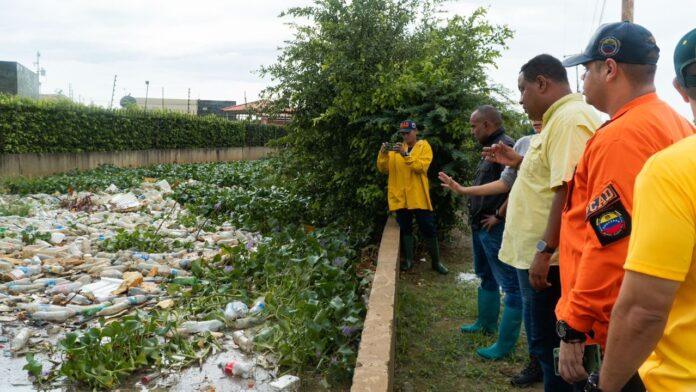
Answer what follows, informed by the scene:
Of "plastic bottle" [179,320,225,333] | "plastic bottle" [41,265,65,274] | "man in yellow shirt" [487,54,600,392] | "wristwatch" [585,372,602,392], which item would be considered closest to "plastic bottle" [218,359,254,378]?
"plastic bottle" [179,320,225,333]

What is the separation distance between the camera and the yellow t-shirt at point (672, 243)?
4.32ft

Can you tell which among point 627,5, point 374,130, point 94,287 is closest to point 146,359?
point 94,287

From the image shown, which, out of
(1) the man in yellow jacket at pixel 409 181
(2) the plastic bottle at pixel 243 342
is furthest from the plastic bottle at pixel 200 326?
(1) the man in yellow jacket at pixel 409 181

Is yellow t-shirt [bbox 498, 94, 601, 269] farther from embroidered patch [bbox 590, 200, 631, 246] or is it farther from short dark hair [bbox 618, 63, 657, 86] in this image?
embroidered patch [bbox 590, 200, 631, 246]

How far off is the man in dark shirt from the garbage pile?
173 cm

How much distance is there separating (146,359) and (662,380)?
10.3 feet

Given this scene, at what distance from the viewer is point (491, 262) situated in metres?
4.38

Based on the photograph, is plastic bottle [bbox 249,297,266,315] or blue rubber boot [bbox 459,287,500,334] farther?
blue rubber boot [bbox 459,287,500,334]

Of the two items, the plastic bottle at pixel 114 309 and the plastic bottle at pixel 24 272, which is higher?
the plastic bottle at pixel 24 272

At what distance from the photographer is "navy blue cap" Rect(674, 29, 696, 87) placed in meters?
1.42

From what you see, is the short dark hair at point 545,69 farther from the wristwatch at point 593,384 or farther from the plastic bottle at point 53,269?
the plastic bottle at point 53,269

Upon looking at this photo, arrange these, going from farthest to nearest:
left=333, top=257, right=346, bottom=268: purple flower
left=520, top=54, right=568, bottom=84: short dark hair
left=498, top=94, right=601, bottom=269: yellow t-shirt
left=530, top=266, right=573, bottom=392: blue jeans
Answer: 1. left=333, top=257, right=346, bottom=268: purple flower
2. left=520, top=54, right=568, bottom=84: short dark hair
3. left=530, top=266, right=573, bottom=392: blue jeans
4. left=498, top=94, right=601, bottom=269: yellow t-shirt

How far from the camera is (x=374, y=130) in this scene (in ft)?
24.2

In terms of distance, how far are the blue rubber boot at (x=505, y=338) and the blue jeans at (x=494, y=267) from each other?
0.12 metres
